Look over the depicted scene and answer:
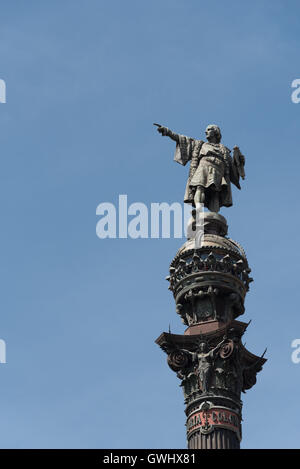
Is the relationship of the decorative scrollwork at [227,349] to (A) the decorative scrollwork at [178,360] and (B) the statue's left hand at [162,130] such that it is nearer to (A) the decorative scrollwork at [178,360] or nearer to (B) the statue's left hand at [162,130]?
(A) the decorative scrollwork at [178,360]

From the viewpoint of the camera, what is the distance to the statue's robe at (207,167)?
1871 inches

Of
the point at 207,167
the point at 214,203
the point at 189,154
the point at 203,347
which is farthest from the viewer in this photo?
the point at 189,154

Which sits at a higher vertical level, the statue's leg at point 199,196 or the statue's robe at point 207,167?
the statue's robe at point 207,167

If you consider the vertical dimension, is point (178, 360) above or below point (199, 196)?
below

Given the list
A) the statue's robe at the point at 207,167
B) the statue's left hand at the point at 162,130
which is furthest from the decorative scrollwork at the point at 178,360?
the statue's left hand at the point at 162,130

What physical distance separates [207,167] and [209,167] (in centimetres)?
8

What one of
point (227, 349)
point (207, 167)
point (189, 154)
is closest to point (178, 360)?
point (227, 349)

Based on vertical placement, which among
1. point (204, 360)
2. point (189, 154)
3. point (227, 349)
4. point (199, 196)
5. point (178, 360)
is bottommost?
point (204, 360)

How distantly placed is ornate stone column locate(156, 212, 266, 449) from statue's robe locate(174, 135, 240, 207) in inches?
114

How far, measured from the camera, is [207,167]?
4778 cm

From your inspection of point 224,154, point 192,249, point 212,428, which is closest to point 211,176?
point 224,154

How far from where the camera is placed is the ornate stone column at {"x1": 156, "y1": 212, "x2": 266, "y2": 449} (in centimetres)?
4072

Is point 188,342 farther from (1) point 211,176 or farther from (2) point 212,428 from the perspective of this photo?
(1) point 211,176

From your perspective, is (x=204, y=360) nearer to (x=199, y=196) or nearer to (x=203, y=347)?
(x=203, y=347)
